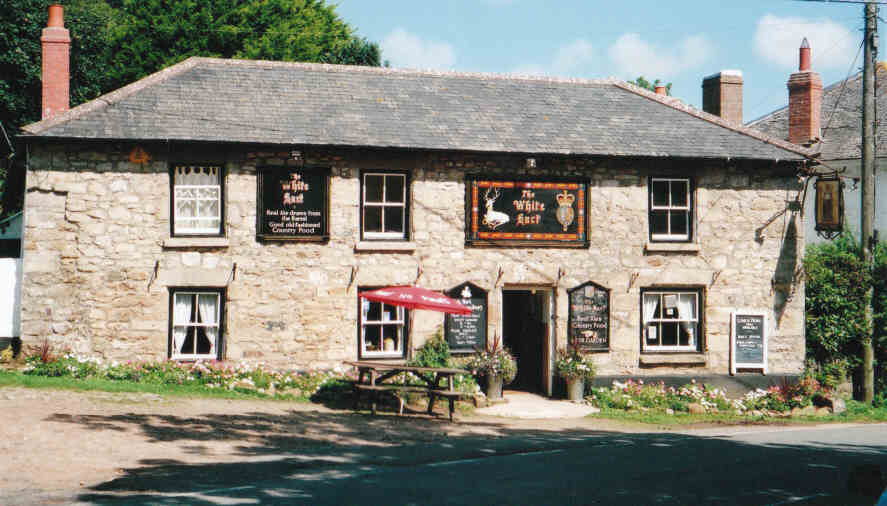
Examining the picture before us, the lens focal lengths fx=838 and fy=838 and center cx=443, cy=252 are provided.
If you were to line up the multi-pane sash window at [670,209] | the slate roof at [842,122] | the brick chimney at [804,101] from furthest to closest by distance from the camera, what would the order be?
the slate roof at [842,122], the brick chimney at [804,101], the multi-pane sash window at [670,209]

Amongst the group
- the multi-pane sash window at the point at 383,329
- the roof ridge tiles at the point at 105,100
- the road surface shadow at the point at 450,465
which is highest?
the roof ridge tiles at the point at 105,100

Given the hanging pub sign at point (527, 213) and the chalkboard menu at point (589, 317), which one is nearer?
the hanging pub sign at point (527, 213)

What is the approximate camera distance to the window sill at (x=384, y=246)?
62.3ft

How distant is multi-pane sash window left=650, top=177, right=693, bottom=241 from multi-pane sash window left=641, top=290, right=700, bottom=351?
4.68ft

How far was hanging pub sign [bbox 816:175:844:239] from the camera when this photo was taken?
805 inches

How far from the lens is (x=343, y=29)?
123 ft

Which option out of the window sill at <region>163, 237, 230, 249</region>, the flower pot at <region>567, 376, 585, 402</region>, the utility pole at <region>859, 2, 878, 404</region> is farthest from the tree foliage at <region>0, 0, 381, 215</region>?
the utility pole at <region>859, 2, 878, 404</region>

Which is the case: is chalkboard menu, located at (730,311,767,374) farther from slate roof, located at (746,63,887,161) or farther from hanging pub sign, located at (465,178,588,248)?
slate roof, located at (746,63,887,161)

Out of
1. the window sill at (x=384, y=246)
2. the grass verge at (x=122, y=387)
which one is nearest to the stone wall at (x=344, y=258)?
the window sill at (x=384, y=246)

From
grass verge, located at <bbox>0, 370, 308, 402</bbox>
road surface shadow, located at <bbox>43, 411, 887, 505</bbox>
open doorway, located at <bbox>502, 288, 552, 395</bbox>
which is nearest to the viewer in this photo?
road surface shadow, located at <bbox>43, 411, 887, 505</bbox>

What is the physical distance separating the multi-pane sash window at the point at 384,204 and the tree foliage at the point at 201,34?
14.4 m

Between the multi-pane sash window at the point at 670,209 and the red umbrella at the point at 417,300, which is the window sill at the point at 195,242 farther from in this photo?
the multi-pane sash window at the point at 670,209

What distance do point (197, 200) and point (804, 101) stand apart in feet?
52.6

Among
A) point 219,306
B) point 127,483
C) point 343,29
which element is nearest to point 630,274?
point 219,306
